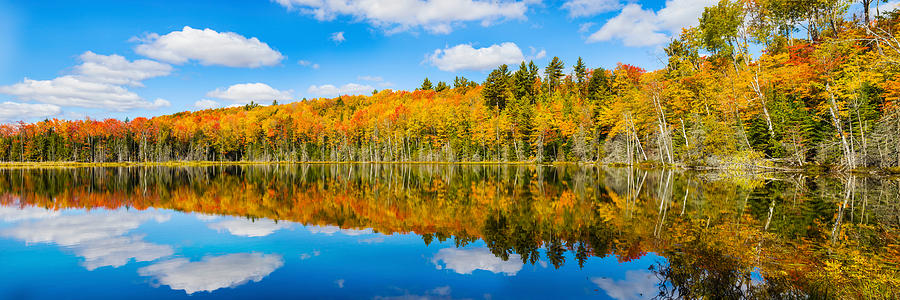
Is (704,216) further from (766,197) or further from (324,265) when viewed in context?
(324,265)

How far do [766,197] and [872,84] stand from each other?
22.2 meters

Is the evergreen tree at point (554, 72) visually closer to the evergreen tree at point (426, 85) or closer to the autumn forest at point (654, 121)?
the autumn forest at point (654, 121)

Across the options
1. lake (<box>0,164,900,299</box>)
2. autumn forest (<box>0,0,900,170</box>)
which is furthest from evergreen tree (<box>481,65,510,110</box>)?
lake (<box>0,164,900,299</box>)

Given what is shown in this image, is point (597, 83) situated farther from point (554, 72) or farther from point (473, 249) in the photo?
point (473, 249)

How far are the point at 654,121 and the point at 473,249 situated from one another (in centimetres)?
4420

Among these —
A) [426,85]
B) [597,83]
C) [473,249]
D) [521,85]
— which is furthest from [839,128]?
[426,85]

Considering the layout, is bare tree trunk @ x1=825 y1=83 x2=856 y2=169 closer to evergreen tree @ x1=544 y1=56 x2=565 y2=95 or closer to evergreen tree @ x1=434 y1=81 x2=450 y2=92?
evergreen tree @ x1=544 y1=56 x2=565 y2=95

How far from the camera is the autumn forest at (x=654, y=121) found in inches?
1163

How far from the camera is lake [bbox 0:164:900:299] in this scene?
7.15 meters

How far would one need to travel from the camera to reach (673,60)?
4444 centimetres

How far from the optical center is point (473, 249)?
33.2ft

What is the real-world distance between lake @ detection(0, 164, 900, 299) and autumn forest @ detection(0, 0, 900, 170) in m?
5.31

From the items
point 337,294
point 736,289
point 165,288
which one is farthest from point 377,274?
point 736,289

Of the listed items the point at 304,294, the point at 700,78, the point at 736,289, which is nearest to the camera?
the point at 736,289
